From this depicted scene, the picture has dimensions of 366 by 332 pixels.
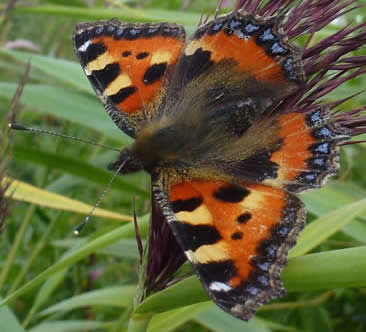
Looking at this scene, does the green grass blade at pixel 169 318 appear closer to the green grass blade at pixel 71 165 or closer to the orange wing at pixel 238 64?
the orange wing at pixel 238 64

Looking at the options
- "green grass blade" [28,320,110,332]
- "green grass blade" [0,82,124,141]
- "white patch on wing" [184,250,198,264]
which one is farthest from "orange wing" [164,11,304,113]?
"green grass blade" [28,320,110,332]

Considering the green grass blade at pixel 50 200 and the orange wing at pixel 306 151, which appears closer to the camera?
the orange wing at pixel 306 151

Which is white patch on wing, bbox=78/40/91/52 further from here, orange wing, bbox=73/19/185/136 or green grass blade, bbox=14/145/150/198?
green grass blade, bbox=14/145/150/198

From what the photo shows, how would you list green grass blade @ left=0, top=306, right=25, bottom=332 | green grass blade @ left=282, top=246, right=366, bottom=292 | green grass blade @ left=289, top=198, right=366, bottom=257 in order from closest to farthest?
green grass blade @ left=282, top=246, right=366, bottom=292 → green grass blade @ left=289, top=198, right=366, bottom=257 → green grass blade @ left=0, top=306, right=25, bottom=332

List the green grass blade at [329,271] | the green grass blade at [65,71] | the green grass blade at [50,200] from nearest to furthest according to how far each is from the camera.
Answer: the green grass blade at [329,271] < the green grass blade at [50,200] < the green grass blade at [65,71]

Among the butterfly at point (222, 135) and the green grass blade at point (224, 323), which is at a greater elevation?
the butterfly at point (222, 135)

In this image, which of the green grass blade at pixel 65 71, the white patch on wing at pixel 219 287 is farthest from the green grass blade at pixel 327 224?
the green grass blade at pixel 65 71

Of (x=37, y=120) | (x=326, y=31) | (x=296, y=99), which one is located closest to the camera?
(x=296, y=99)

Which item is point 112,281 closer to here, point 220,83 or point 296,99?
point 220,83

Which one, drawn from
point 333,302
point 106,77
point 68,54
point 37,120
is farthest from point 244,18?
point 68,54
